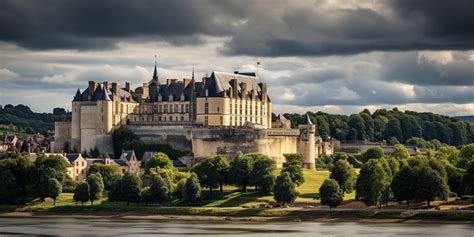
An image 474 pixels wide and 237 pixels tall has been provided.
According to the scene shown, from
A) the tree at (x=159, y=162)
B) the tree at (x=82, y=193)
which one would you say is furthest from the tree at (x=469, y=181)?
the tree at (x=82, y=193)

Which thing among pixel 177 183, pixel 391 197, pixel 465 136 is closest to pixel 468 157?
pixel 391 197

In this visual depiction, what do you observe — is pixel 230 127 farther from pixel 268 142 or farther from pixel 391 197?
pixel 391 197

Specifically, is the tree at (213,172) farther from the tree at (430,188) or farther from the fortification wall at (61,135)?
the fortification wall at (61,135)

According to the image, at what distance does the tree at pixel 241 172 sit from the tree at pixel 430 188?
1745cm

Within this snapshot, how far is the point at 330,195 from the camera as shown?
80.9 metres

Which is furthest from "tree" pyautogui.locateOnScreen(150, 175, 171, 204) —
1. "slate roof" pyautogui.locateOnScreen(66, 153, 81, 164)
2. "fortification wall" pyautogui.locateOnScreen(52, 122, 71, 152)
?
"fortification wall" pyautogui.locateOnScreen(52, 122, 71, 152)

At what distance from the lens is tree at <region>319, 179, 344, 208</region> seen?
80744 millimetres

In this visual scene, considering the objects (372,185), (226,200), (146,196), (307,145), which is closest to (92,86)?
(307,145)

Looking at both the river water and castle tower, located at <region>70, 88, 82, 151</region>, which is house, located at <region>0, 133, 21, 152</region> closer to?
castle tower, located at <region>70, 88, 82, 151</region>

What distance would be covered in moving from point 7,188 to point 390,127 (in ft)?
296

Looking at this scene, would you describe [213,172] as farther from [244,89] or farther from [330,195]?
[244,89]

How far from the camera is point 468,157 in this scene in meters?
105

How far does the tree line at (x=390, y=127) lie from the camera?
15988 centimetres

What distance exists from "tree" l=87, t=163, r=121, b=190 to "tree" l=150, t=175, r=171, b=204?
7.82m
